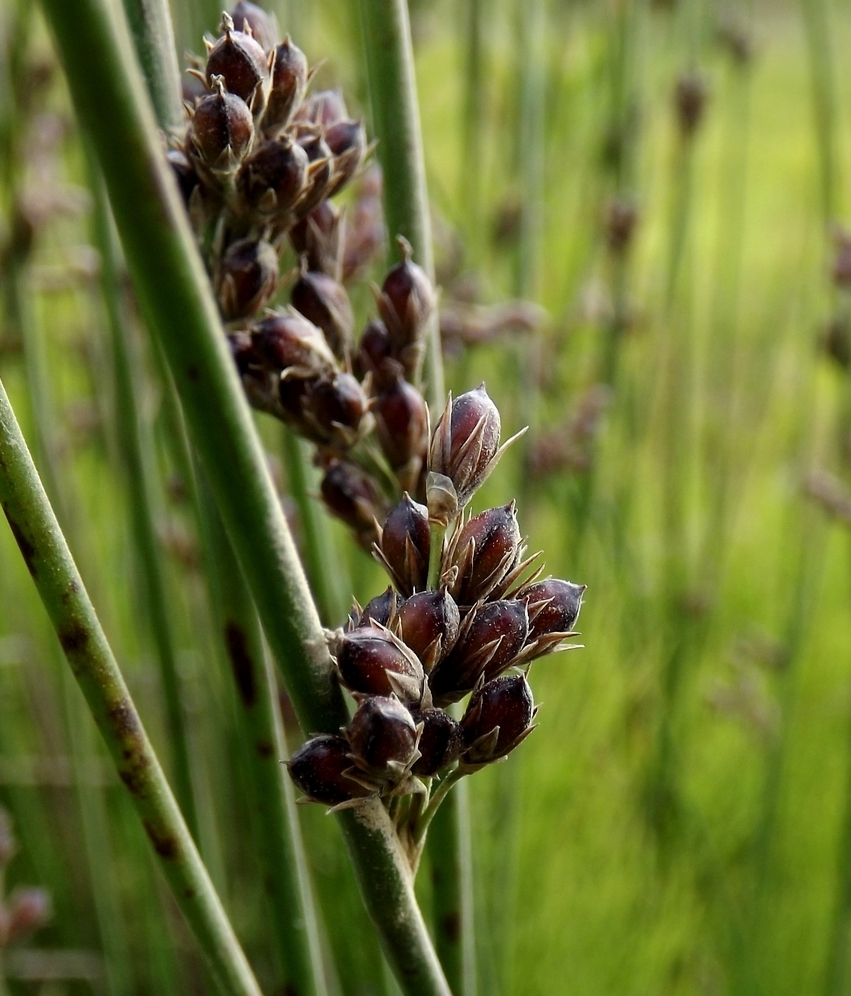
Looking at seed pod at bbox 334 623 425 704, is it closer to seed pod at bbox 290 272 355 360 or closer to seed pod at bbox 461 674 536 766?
seed pod at bbox 461 674 536 766

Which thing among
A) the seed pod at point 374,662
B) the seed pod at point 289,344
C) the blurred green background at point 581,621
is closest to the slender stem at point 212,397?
the seed pod at point 374,662

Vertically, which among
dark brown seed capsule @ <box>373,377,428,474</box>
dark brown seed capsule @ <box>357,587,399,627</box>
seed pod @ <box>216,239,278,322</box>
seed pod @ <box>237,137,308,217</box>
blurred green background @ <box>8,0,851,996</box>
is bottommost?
blurred green background @ <box>8,0,851,996</box>

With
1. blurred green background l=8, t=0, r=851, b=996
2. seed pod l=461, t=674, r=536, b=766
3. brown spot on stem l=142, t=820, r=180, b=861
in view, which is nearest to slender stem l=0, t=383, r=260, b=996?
brown spot on stem l=142, t=820, r=180, b=861

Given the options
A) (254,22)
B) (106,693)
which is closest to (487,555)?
(106,693)

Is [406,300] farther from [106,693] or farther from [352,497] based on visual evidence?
[106,693]

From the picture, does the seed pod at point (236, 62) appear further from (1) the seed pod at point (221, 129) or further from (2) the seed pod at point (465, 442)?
(2) the seed pod at point (465, 442)

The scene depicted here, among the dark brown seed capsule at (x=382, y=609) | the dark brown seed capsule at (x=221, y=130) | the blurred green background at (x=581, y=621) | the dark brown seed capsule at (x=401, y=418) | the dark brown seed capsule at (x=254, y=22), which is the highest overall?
the dark brown seed capsule at (x=254, y=22)
